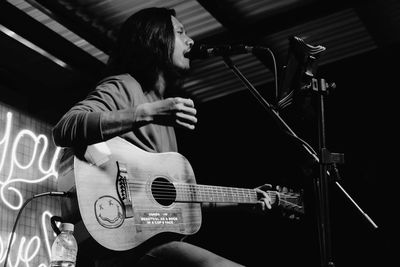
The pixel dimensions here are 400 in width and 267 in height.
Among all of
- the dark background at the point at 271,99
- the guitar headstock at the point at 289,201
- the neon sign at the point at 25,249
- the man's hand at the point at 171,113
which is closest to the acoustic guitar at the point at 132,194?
the man's hand at the point at 171,113

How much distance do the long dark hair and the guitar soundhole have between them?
21.3 inches

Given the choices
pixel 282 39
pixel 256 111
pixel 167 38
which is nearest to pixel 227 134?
pixel 256 111

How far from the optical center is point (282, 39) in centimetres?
504

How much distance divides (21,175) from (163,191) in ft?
9.55

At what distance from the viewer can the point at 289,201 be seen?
315 cm

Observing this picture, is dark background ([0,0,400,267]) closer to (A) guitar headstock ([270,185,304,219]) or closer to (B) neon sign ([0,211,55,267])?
(A) guitar headstock ([270,185,304,219])

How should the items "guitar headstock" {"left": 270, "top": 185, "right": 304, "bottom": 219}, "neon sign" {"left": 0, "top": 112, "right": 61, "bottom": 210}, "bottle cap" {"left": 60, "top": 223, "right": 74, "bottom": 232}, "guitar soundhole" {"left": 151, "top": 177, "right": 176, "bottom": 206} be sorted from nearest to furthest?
"bottle cap" {"left": 60, "top": 223, "right": 74, "bottom": 232} < "guitar soundhole" {"left": 151, "top": 177, "right": 176, "bottom": 206} < "guitar headstock" {"left": 270, "top": 185, "right": 304, "bottom": 219} < "neon sign" {"left": 0, "top": 112, "right": 61, "bottom": 210}

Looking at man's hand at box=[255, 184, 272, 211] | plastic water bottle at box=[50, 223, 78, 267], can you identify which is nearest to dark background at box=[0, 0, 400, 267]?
man's hand at box=[255, 184, 272, 211]

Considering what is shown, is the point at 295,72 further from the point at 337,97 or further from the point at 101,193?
the point at 337,97

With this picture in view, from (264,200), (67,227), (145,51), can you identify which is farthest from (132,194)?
(264,200)

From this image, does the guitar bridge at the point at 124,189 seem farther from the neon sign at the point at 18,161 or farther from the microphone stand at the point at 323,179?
the neon sign at the point at 18,161

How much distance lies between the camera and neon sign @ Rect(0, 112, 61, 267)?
455 centimetres

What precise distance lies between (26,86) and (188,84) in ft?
5.47

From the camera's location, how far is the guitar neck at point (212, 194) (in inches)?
95.4
